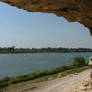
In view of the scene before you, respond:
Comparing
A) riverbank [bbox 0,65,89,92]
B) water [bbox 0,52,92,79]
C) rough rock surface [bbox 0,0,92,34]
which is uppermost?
rough rock surface [bbox 0,0,92,34]

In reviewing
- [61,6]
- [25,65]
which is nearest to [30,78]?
[61,6]

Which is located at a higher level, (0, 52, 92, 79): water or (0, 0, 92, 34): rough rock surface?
(0, 0, 92, 34): rough rock surface

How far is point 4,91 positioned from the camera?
12.8 metres

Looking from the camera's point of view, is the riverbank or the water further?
the water

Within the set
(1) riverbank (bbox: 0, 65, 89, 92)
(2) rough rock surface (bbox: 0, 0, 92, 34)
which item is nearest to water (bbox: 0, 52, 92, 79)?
(1) riverbank (bbox: 0, 65, 89, 92)

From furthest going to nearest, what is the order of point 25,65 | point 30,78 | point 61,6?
1. point 25,65
2. point 30,78
3. point 61,6

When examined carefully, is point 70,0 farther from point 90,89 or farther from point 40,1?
point 90,89

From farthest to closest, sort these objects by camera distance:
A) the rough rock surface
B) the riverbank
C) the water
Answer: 1. the water
2. the riverbank
3. the rough rock surface

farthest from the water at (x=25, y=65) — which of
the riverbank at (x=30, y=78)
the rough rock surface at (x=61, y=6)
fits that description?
the rough rock surface at (x=61, y=6)

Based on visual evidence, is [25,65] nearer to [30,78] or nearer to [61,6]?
[30,78]

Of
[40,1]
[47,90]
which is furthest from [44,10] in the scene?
[47,90]

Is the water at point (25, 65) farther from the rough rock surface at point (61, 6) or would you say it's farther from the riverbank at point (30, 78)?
the rough rock surface at point (61, 6)

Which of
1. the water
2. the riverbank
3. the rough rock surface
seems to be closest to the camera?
the rough rock surface

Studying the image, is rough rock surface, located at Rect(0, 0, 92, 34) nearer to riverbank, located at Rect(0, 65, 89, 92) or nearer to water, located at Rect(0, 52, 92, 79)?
riverbank, located at Rect(0, 65, 89, 92)
